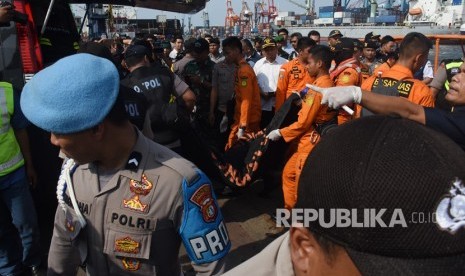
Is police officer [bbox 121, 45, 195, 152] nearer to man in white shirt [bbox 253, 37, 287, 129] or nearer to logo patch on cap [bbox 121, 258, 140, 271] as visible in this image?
logo patch on cap [bbox 121, 258, 140, 271]

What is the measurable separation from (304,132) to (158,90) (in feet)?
4.51

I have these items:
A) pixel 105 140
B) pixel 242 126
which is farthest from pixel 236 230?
pixel 105 140

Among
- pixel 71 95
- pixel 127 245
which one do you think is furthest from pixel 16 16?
pixel 127 245

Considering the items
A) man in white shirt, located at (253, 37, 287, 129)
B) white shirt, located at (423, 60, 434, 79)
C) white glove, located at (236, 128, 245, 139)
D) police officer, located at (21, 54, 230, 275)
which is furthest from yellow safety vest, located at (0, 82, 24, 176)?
white shirt, located at (423, 60, 434, 79)

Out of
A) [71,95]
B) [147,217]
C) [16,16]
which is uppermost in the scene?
[16,16]

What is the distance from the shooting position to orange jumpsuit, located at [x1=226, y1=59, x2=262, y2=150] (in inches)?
186

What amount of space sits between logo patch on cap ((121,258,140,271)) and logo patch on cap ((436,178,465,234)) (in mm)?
1069

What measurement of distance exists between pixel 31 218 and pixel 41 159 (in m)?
0.61

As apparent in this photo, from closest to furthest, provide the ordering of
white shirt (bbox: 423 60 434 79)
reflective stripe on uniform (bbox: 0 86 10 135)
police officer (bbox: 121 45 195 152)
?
reflective stripe on uniform (bbox: 0 86 10 135) → police officer (bbox: 121 45 195 152) → white shirt (bbox: 423 60 434 79)

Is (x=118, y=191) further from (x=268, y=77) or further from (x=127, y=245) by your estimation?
(x=268, y=77)

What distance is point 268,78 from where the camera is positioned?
5.48 metres

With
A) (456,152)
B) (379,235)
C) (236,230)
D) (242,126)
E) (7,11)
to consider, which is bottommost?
(236,230)

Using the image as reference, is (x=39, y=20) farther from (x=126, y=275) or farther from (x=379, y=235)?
(x=379, y=235)

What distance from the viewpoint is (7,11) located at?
112 inches
